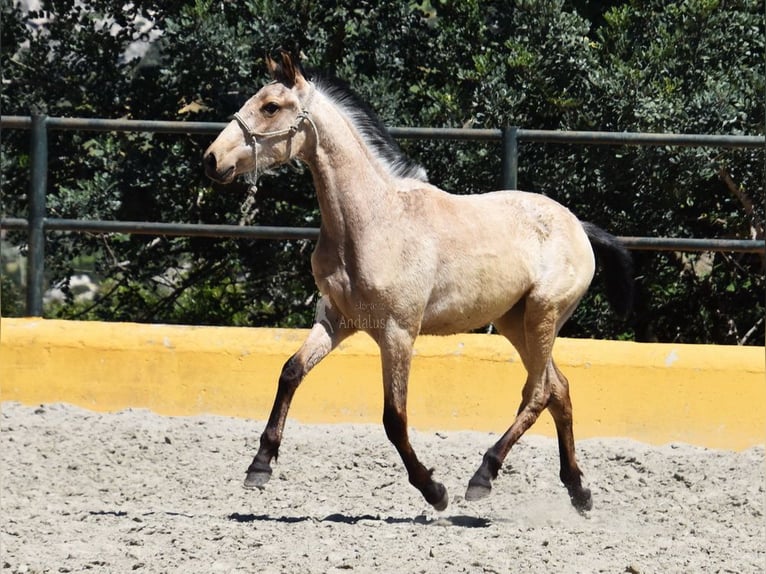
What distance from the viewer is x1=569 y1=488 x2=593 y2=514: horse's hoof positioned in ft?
19.1

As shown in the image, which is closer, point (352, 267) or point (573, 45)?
point (352, 267)

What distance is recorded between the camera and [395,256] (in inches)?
213

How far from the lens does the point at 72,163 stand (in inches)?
340

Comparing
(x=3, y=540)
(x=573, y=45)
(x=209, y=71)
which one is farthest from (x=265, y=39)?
(x=3, y=540)

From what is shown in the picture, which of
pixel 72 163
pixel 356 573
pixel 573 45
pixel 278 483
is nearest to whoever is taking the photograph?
pixel 356 573

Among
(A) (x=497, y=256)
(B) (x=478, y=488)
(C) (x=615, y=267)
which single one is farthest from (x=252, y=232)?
(B) (x=478, y=488)

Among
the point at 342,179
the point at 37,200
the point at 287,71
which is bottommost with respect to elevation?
the point at 37,200

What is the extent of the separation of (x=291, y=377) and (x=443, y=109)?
3.10m

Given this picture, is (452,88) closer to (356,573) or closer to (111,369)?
(111,369)

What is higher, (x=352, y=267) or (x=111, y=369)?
(x=352, y=267)

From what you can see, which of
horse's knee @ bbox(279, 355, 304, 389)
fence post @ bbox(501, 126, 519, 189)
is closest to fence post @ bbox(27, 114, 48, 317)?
horse's knee @ bbox(279, 355, 304, 389)

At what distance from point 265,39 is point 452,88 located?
1221 mm

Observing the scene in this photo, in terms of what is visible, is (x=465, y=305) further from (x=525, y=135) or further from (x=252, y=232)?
(x=252, y=232)

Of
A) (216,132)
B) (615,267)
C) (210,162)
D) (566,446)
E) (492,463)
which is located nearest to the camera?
(210,162)
